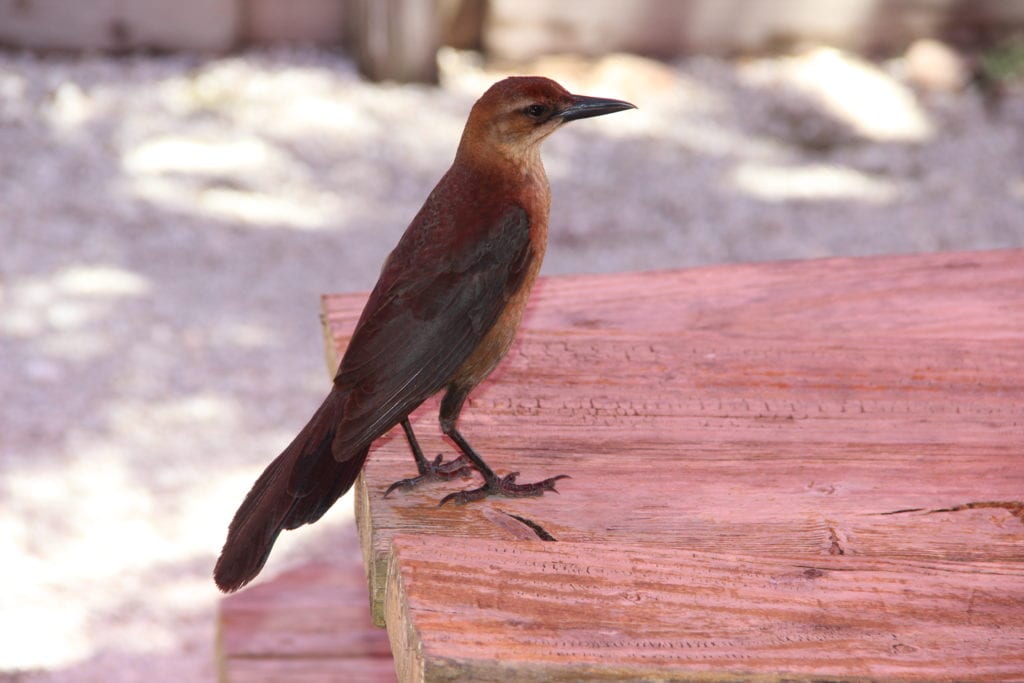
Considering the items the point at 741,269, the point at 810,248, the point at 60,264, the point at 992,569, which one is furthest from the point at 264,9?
the point at 992,569

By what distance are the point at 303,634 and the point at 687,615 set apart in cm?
160

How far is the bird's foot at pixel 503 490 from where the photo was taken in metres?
1.85

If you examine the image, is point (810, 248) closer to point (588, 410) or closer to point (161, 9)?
point (161, 9)

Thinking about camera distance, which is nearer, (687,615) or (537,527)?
(687,615)

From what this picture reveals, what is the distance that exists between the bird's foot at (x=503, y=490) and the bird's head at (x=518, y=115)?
60cm

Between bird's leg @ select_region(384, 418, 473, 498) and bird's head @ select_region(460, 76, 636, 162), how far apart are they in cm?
51

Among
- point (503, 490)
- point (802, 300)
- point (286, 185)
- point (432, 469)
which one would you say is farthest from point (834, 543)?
point (286, 185)

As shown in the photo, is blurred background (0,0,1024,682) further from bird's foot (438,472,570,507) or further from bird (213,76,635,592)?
bird's foot (438,472,570,507)

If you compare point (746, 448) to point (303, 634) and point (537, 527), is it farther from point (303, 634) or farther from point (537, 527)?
point (303, 634)

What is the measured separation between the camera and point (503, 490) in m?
1.87

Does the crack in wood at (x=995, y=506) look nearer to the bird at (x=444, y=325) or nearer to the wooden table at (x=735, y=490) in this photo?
the wooden table at (x=735, y=490)

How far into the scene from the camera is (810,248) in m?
6.25

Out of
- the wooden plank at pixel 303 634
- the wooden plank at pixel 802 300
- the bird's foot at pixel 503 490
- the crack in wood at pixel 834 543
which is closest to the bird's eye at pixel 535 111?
the wooden plank at pixel 802 300

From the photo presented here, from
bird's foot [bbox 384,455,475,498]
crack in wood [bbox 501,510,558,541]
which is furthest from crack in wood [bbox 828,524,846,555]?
bird's foot [bbox 384,455,475,498]
